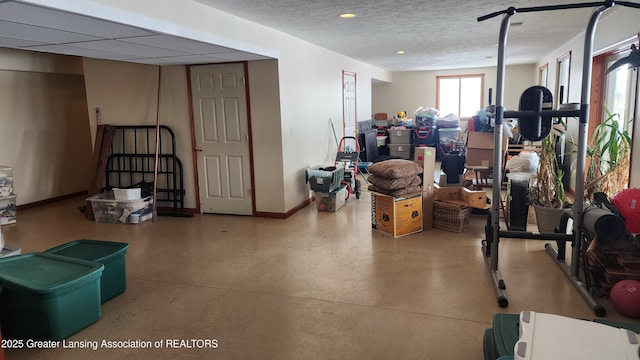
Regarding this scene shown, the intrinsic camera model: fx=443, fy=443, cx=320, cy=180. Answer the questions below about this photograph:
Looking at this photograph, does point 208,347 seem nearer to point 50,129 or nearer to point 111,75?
point 111,75

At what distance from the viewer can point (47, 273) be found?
2924 millimetres

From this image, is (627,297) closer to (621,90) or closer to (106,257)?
(621,90)

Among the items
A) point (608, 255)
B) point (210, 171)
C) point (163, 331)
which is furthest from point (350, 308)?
point (210, 171)

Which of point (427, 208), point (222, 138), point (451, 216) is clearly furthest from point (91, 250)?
point (451, 216)

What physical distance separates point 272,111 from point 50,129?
3.93 meters

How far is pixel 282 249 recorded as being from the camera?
14.9ft

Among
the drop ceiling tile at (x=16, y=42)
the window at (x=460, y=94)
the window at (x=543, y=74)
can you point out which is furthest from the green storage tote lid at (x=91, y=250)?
the window at (x=460, y=94)

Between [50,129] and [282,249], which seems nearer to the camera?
[282,249]

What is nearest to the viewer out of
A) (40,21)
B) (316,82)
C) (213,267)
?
(40,21)

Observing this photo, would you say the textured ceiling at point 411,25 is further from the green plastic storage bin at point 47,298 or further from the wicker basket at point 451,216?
the green plastic storage bin at point 47,298

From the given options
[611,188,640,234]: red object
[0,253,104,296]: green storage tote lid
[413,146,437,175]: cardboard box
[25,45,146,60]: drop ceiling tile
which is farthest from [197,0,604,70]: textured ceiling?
[0,253,104,296]: green storage tote lid

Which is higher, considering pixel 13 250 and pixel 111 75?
pixel 111 75

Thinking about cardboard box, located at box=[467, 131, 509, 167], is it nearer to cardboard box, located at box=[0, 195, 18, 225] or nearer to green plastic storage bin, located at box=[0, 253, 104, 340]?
green plastic storage bin, located at box=[0, 253, 104, 340]

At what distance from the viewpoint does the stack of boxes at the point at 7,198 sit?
5746mm
